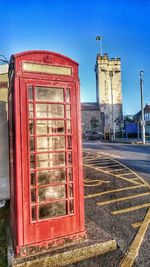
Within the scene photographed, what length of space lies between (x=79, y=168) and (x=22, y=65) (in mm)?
1692

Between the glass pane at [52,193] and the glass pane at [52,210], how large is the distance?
10 cm

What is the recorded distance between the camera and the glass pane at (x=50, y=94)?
318 centimetres

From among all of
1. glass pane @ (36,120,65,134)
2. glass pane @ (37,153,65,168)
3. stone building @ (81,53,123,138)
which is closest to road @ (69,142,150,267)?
glass pane @ (37,153,65,168)

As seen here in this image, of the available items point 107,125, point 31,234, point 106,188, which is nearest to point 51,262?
point 31,234

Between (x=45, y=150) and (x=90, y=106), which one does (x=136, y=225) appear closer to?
(x=45, y=150)

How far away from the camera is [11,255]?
9.91ft

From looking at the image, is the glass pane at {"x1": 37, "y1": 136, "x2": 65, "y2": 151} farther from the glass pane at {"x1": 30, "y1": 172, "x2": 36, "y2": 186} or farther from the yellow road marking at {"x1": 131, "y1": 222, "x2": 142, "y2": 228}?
the yellow road marking at {"x1": 131, "y1": 222, "x2": 142, "y2": 228}

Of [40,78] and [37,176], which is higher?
[40,78]

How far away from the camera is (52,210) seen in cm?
325

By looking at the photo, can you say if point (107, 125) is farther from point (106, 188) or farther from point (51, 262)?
point (51, 262)

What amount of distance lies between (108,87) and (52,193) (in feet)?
183

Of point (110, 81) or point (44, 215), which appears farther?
point (110, 81)

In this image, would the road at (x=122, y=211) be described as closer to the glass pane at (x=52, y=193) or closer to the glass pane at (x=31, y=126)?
the glass pane at (x=52, y=193)

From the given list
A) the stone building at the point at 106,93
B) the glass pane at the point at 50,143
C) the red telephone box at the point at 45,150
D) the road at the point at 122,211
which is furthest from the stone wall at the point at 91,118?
the red telephone box at the point at 45,150
